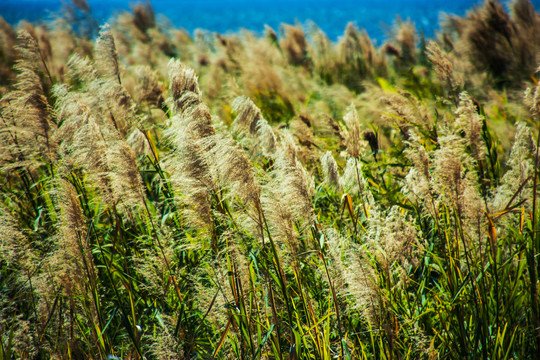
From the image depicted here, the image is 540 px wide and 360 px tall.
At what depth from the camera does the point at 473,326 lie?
6.68 ft

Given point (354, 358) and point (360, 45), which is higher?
point (360, 45)

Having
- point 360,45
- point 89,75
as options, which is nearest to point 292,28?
point 360,45

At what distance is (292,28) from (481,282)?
7790 mm

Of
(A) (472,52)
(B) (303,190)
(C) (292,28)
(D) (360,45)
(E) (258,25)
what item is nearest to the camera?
(B) (303,190)

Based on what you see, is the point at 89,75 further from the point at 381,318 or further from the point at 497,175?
the point at 497,175

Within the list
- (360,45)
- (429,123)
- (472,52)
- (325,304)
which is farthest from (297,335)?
(360,45)

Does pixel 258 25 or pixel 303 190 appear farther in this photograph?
pixel 258 25

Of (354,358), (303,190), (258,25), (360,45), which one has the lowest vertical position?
(354,358)

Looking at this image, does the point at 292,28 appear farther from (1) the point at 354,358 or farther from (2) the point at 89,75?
(1) the point at 354,358

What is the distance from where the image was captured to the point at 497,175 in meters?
3.02

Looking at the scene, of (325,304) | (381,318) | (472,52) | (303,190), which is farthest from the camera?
(472,52)

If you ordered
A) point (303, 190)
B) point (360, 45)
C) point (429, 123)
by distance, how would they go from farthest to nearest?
point (360, 45) < point (429, 123) < point (303, 190)

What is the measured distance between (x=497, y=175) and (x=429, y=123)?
0.75 metres

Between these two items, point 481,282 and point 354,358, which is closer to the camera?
point 481,282
